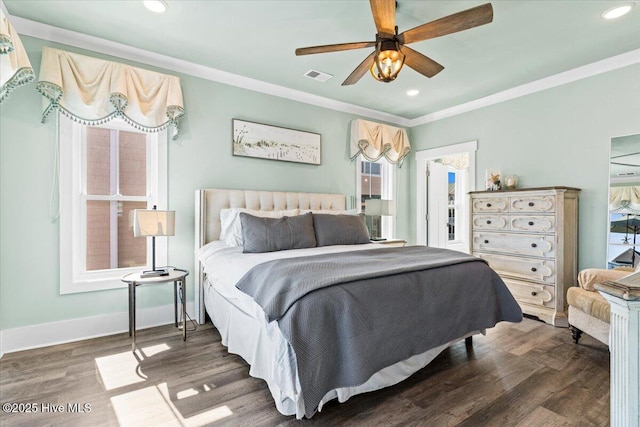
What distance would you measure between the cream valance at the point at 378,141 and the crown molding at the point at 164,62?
13.5 inches

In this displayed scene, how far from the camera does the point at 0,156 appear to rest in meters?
2.62

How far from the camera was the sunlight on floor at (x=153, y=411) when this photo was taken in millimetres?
1750

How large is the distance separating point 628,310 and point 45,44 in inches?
168

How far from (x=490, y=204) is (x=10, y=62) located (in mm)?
4694

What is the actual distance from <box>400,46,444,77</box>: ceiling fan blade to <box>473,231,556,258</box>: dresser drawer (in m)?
2.21

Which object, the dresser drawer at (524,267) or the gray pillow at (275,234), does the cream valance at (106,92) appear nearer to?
the gray pillow at (275,234)

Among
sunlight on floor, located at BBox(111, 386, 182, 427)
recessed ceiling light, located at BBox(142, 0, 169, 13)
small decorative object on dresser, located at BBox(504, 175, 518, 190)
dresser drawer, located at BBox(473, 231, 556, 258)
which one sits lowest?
sunlight on floor, located at BBox(111, 386, 182, 427)

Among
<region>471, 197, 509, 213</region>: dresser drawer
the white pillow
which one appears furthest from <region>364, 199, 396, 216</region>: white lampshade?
the white pillow

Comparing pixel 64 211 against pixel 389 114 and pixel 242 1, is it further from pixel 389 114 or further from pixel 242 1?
pixel 389 114

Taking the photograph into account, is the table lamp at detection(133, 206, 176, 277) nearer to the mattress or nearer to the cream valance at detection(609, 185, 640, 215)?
the mattress

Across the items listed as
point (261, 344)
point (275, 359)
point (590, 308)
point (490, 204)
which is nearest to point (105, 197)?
point (261, 344)

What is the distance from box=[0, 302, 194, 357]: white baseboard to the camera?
2.64m

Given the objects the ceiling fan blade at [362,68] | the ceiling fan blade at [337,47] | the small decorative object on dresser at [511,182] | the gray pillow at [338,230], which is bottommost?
the gray pillow at [338,230]

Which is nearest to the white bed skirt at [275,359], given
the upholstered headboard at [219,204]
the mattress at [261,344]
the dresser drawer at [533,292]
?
the mattress at [261,344]
